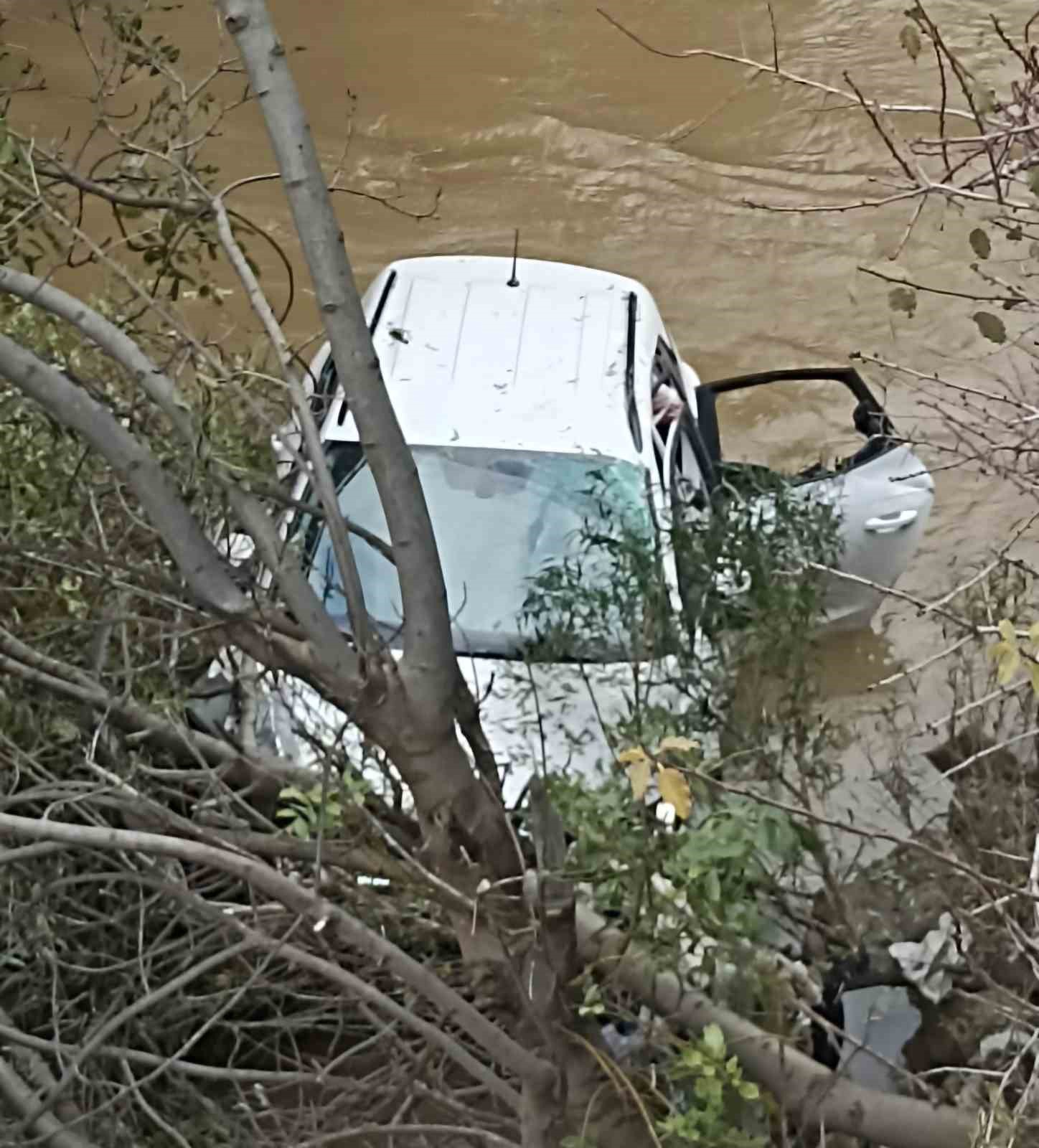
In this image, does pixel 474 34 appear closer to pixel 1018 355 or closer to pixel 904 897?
pixel 1018 355

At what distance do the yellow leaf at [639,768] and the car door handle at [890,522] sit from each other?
316 centimetres

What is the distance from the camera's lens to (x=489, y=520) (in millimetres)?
4598

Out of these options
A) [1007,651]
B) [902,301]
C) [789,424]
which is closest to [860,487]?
[902,301]

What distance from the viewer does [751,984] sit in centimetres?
295

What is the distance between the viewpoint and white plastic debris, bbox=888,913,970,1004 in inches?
130

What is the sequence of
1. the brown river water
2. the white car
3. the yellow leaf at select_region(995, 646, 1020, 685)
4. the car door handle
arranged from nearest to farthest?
the yellow leaf at select_region(995, 646, 1020, 685), the white car, the car door handle, the brown river water

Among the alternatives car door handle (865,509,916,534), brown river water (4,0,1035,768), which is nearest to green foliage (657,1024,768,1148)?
car door handle (865,509,916,534)

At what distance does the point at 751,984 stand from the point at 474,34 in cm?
1115

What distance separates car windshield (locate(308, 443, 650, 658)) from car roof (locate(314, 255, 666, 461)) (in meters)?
0.07

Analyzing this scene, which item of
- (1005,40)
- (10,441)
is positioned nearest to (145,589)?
(10,441)

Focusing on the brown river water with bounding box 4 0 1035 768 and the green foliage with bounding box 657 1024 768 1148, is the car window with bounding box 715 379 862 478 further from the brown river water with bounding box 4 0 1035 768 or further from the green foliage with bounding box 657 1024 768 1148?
the green foliage with bounding box 657 1024 768 1148

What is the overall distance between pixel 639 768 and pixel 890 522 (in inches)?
132

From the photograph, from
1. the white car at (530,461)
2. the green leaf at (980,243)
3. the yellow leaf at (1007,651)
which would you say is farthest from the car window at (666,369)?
the yellow leaf at (1007,651)

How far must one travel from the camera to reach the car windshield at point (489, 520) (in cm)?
434
